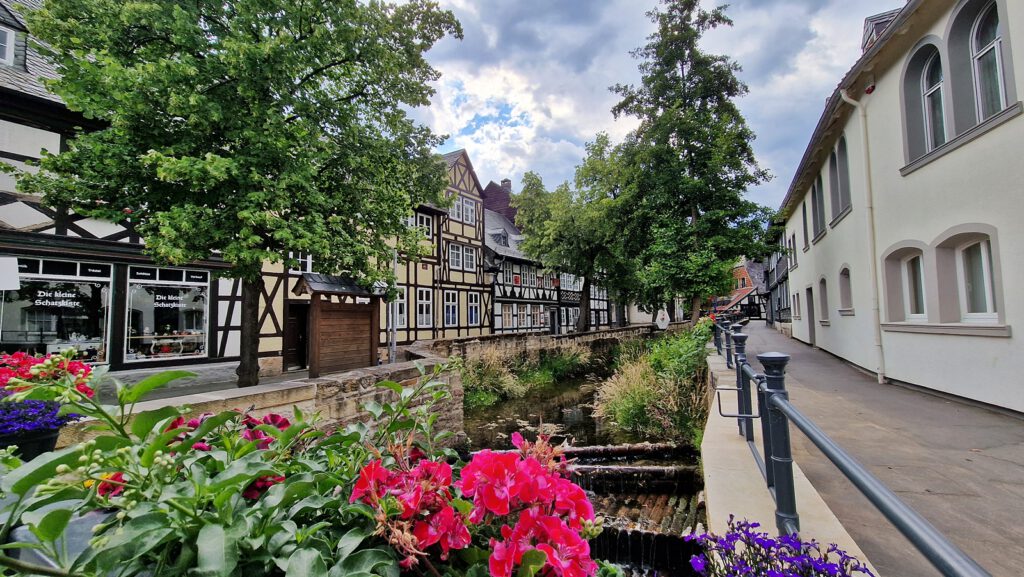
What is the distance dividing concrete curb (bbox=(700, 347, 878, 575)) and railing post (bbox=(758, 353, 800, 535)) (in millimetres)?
126

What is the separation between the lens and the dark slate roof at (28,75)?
298 inches

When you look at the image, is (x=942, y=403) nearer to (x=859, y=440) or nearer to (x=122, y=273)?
(x=859, y=440)

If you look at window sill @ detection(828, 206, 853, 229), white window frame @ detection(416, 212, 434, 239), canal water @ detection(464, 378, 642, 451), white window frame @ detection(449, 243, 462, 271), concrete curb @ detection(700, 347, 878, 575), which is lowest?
canal water @ detection(464, 378, 642, 451)

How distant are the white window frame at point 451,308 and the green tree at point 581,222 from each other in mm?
3985

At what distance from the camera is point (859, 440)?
4074mm

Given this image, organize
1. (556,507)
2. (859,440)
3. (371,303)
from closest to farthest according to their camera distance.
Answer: (556,507)
(859,440)
(371,303)

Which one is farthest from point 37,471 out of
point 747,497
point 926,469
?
point 926,469

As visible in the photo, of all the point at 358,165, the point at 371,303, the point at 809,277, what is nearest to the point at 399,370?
the point at 371,303

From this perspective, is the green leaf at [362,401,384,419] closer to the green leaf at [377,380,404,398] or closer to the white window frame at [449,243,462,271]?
the green leaf at [377,380,404,398]

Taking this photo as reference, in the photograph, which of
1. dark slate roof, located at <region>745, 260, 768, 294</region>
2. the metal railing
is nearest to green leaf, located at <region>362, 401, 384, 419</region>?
the metal railing

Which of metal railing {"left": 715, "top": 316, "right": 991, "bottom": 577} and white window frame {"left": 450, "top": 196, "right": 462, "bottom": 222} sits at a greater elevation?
white window frame {"left": 450, "top": 196, "right": 462, "bottom": 222}

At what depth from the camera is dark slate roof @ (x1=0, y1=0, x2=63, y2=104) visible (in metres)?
7.56

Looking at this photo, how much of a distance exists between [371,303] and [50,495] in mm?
8094

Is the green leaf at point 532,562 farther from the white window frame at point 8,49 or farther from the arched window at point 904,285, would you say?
the white window frame at point 8,49
